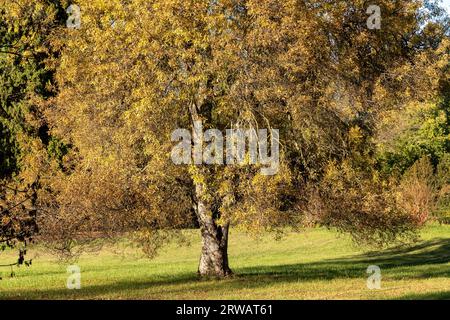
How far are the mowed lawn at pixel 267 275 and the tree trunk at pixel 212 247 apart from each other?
18.4 inches

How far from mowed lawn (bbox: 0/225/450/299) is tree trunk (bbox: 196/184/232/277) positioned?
0.47 meters

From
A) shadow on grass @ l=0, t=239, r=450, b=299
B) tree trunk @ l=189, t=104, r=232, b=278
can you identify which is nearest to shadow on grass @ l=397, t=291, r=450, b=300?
shadow on grass @ l=0, t=239, r=450, b=299

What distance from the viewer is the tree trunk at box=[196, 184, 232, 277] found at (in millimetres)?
20297

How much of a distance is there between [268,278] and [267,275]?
1129 mm

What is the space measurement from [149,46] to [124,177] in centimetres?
341

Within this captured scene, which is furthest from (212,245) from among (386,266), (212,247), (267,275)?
(386,266)

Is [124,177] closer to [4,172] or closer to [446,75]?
[446,75]

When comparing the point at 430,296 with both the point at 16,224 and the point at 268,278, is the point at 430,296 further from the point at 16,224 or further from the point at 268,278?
the point at 16,224

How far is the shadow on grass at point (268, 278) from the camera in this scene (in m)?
18.4

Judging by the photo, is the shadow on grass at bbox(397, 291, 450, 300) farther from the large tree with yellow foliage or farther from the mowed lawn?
the large tree with yellow foliage

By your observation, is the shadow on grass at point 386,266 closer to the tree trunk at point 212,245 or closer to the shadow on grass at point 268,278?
the shadow on grass at point 268,278

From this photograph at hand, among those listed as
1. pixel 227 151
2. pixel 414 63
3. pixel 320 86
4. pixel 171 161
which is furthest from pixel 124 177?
pixel 414 63

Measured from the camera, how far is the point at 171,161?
18031 mm
